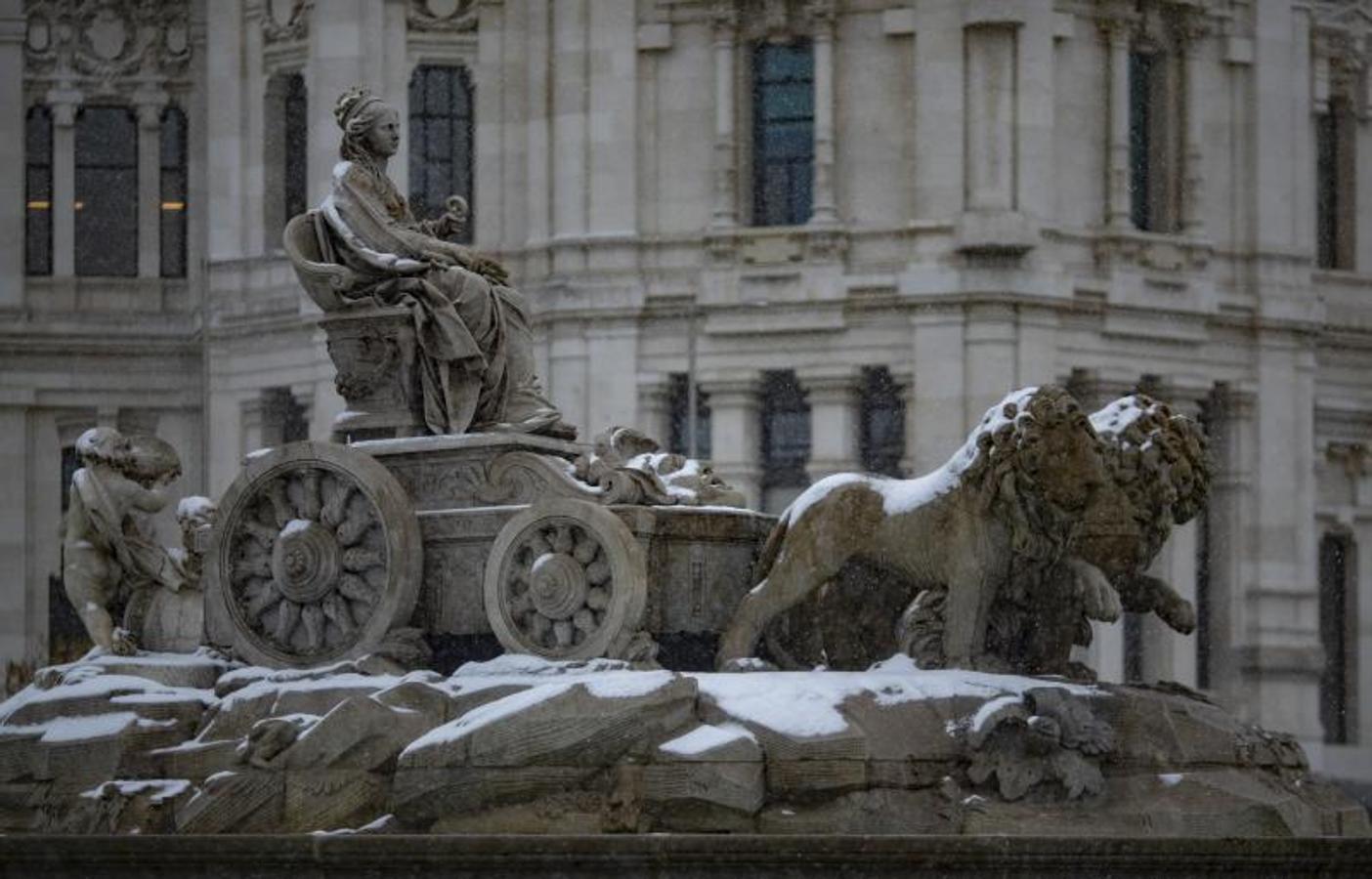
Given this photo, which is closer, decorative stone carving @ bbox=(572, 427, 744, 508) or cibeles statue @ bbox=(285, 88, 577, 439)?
decorative stone carving @ bbox=(572, 427, 744, 508)

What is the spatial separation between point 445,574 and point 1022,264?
42.4 m

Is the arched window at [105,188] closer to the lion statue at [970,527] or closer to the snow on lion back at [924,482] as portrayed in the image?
the snow on lion back at [924,482]

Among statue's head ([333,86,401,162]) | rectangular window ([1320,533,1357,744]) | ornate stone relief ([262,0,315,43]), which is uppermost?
ornate stone relief ([262,0,315,43])

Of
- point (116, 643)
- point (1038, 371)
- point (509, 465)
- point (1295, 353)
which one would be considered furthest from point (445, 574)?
point (1295, 353)

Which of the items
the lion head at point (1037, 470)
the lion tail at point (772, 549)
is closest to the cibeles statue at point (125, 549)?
the lion tail at point (772, 549)

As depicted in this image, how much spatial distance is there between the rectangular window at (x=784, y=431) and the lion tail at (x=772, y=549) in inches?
1664

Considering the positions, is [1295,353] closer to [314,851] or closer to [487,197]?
[487,197]

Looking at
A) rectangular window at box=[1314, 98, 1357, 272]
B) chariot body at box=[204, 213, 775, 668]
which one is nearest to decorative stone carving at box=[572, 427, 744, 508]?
chariot body at box=[204, 213, 775, 668]

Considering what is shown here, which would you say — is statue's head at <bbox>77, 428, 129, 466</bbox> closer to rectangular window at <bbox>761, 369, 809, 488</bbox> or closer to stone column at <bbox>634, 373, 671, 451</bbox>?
rectangular window at <bbox>761, 369, 809, 488</bbox>

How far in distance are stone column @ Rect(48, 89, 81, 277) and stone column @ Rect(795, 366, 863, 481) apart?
15515 millimetres

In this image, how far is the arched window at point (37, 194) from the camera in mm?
79312

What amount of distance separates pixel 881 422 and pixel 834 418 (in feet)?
2.77

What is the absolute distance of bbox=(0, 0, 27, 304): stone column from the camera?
3105 inches

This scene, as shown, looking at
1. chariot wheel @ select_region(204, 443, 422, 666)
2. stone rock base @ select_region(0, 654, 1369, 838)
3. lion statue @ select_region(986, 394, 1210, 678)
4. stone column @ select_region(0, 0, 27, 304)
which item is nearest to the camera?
stone rock base @ select_region(0, 654, 1369, 838)
